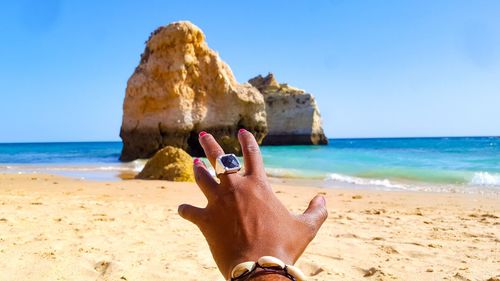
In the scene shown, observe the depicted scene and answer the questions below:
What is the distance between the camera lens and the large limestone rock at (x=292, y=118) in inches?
1994

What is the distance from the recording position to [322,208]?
1.49 m

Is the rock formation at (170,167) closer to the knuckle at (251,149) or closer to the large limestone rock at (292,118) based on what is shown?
the knuckle at (251,149)

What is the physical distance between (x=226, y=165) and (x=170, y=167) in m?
9.70

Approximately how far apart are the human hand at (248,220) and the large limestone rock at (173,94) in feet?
79.6

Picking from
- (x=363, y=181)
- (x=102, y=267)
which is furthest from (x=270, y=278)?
(x=363, y=181)

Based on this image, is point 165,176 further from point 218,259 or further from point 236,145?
point 236,145

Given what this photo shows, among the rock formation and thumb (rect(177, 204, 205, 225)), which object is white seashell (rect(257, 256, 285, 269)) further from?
the rock formation

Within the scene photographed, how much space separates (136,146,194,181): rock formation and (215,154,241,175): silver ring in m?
9.41

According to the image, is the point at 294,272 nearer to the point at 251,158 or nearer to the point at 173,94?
the point at 251,158

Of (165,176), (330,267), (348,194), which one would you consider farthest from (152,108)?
(330,267)

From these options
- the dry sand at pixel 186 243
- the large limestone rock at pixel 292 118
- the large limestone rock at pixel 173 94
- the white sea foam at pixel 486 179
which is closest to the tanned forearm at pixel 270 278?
the dry sand at pixel 186 243

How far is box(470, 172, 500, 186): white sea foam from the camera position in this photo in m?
11.5

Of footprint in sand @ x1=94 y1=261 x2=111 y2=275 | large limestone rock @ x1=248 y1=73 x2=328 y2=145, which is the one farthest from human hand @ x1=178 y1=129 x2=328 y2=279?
large limestone rock @ x1=248 y1=73 x2=328 y2=145

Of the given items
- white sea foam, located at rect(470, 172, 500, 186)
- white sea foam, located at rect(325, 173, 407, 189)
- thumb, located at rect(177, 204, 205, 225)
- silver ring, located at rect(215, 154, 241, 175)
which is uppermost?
silver ring, located at rect(215, 154, 241, 175)
